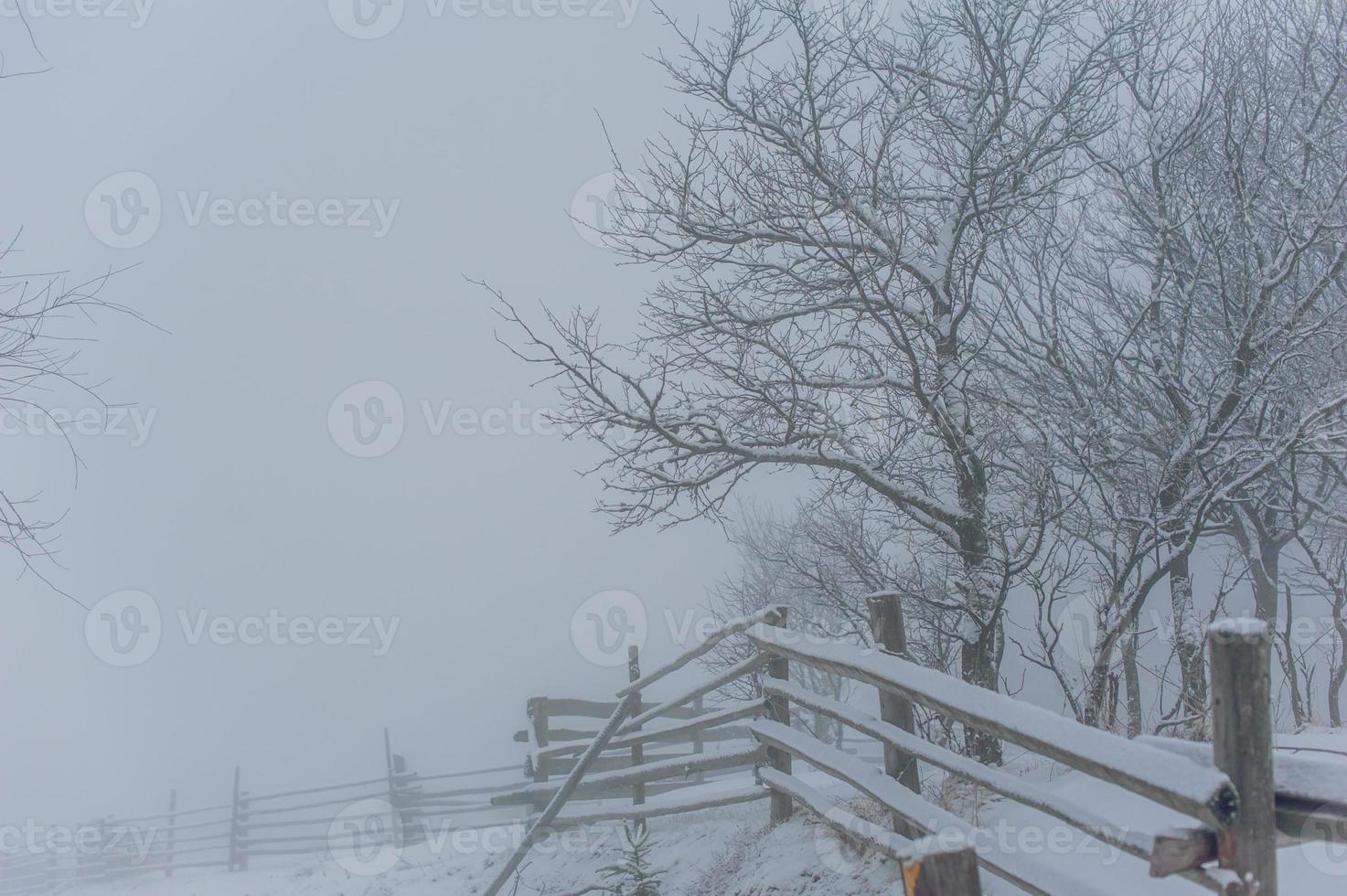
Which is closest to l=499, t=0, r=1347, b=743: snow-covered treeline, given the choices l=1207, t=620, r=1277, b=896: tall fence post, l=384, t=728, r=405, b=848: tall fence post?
l=1207, t=620, r=1277, b=896: tall fence post

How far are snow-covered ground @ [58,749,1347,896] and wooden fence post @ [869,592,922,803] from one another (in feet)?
1.38

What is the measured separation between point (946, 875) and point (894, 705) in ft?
10.6

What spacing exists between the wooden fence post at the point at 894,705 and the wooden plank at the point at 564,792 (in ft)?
10.4

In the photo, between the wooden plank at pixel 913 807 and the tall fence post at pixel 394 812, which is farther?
the tall fence post at pixel 394 812

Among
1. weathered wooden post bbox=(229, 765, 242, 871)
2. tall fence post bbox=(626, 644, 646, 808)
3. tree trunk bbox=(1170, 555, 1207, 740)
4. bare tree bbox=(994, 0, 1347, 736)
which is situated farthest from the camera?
weathered wooden post bbox=(229, 765, 242, 871)

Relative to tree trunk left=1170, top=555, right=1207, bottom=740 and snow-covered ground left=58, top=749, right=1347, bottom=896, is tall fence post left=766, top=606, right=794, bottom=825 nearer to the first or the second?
snow-covered ground left=58, top=749, right=1347, bottom=896

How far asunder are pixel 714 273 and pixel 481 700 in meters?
124

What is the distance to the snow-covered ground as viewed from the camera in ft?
11.9

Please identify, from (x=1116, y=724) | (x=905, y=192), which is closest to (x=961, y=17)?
(x=905, y=192)

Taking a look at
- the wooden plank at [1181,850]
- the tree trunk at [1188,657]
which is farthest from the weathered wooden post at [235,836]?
the wooden plank at [1181,850]

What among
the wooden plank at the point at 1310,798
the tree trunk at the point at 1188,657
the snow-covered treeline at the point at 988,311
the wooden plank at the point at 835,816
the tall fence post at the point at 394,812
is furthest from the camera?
the tall fence post at the point at 394,812

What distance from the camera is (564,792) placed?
762 centimetres

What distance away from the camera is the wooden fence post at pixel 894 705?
4.64 metres

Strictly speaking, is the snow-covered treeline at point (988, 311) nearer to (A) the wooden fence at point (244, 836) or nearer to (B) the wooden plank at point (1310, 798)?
(B) the wooden plank at point (1310, 798)
